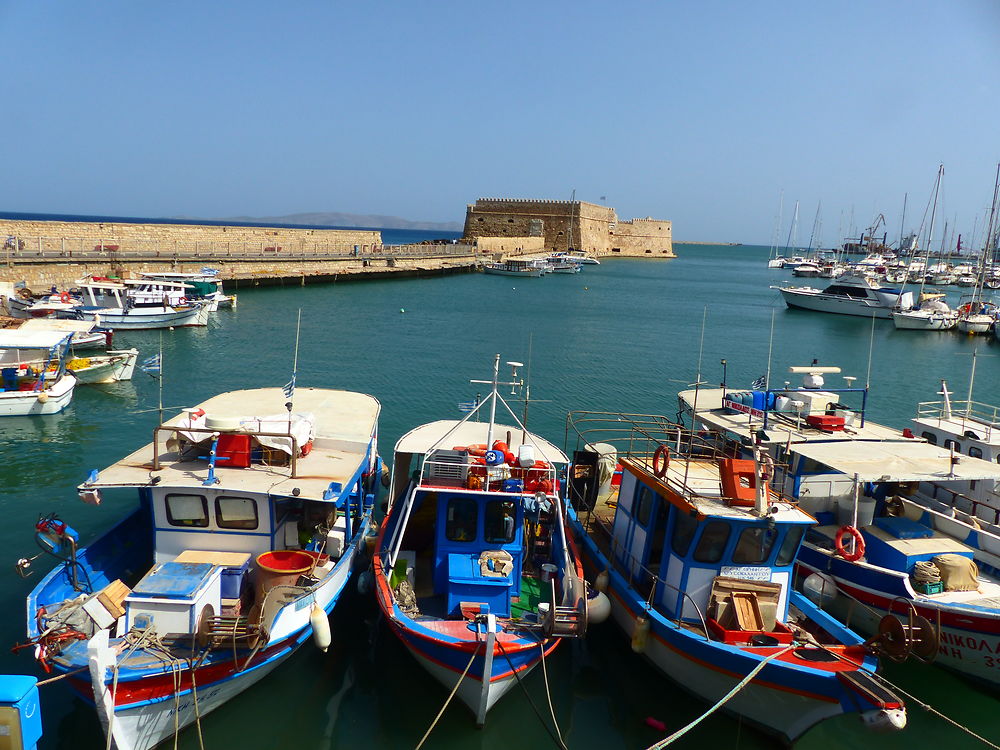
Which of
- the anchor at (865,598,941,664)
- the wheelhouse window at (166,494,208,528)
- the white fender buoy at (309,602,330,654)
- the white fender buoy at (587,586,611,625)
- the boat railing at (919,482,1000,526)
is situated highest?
the wheelhouse window at (166,494,208,528)

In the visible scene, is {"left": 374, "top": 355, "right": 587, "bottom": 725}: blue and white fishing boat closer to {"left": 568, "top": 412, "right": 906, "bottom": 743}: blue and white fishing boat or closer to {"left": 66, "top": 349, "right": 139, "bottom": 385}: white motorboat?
{"left": 568, "top": 412, "right": 906, "bottom": 743}: blue and white fishing boat

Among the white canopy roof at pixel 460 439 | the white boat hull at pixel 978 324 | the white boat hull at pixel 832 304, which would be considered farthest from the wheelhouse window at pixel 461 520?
the white boat hull at pixel 832 304

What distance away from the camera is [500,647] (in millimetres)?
9070

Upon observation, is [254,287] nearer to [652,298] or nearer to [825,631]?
[652,298]

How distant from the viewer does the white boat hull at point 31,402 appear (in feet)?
70.5

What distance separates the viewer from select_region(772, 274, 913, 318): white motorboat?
56500mm

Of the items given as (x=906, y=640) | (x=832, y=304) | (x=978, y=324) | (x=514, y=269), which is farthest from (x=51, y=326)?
(x=514, y=269)

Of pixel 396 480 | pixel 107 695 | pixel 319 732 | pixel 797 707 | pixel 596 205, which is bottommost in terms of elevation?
pixel 319 732

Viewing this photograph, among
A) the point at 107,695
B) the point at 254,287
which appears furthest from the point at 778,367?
the point at 254,287

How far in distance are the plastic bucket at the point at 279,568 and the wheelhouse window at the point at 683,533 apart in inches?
206

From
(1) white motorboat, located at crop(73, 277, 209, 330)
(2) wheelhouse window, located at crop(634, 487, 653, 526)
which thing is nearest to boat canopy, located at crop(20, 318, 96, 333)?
(1) white motorboat, located at crop(73, 277, 209, 330)

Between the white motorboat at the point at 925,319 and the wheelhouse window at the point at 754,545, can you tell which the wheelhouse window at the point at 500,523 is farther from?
the white motorboat at the point at 925,319

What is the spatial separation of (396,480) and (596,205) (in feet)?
362

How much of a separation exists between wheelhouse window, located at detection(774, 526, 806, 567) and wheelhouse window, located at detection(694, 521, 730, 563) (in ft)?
2.75
